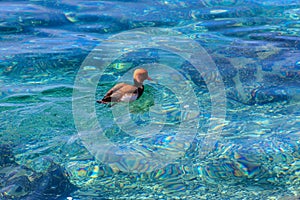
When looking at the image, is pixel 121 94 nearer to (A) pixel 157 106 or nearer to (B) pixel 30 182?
(A) pixel 157 106

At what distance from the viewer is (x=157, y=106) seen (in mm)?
5398

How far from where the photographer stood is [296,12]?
886 cm

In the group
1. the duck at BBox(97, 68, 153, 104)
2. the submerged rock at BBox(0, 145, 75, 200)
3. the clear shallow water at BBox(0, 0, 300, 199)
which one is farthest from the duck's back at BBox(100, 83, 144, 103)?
the submerged rock at BBox(0, 145, 75, 200)

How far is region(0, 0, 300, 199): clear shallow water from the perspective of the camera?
13.3ft

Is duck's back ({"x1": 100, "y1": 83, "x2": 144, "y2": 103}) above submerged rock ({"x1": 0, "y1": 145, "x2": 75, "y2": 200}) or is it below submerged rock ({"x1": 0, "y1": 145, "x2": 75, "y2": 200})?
above

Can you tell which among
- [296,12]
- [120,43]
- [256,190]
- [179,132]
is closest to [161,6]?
[120,43]

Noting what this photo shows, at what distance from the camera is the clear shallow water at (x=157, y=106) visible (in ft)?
13.3

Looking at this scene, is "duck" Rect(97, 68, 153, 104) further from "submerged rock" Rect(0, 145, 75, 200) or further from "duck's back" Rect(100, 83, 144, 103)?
"submerged rock" Rect(0, 145, 75, 200)

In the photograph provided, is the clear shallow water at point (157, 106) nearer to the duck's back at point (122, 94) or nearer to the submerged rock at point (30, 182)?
the submerged rock at point (30, 182)

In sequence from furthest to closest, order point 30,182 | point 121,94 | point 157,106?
point 157,106 → point 121,94 → point 30,182

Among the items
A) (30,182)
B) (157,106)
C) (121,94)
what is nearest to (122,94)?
(121,94)

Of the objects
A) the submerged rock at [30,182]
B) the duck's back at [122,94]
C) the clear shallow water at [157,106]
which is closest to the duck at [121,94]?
the duck's back at [122,94]

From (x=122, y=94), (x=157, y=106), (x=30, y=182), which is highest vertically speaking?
(x=122, y=94)

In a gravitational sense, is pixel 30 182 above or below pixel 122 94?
below
